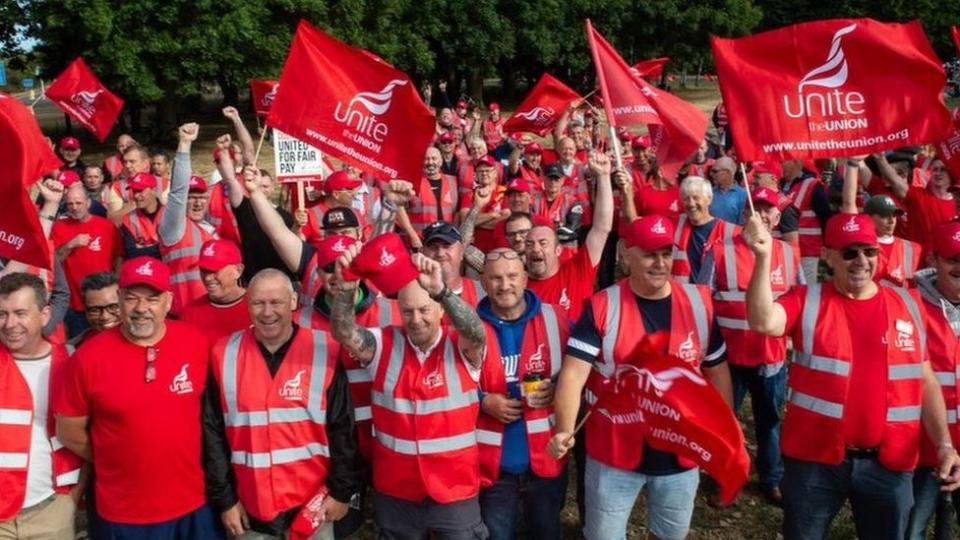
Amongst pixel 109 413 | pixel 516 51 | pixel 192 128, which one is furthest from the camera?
pixel 516 51

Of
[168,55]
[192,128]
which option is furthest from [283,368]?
[168,55]

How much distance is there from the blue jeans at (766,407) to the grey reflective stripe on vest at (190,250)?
463cm

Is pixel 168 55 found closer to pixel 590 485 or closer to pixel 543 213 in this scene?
pixel 543 213

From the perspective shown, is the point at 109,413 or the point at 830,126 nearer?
the point at 109,413

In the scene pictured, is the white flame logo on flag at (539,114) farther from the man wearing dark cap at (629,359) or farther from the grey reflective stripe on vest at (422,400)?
the grey reflective stripe on vest at (422,400)

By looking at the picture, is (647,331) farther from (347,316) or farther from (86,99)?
(86,99)

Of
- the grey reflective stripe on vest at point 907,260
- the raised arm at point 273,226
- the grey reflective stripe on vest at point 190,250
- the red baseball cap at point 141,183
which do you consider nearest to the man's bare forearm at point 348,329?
the raised arm at point 273,226

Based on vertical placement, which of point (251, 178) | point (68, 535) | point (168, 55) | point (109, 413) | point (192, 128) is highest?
point (168, 55)

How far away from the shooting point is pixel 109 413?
410 cm

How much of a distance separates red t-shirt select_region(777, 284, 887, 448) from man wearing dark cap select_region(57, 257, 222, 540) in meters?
3.24

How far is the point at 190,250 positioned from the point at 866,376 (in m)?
5.44

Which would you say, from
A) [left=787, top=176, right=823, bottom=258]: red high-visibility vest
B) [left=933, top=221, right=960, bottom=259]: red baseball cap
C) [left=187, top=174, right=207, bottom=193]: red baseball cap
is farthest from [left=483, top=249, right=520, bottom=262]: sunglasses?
[left=787, top=176, right=823, bottom=258]: red high-visibility vest

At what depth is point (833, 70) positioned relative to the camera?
17.1 feet

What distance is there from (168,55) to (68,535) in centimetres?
2732
